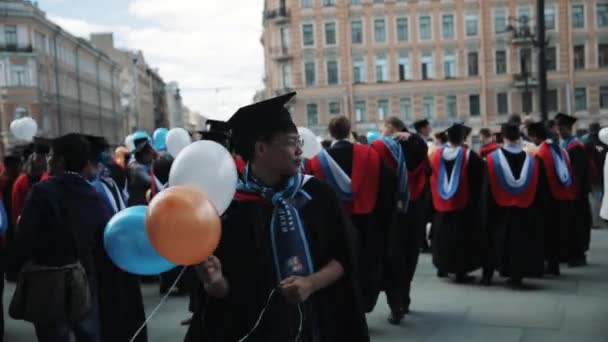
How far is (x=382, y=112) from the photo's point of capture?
164 feet

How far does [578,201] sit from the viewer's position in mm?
9383

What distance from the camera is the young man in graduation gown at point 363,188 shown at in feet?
20.3

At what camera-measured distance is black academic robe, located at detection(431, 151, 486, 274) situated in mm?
8164

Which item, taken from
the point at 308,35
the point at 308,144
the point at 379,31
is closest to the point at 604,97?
the point at 379,31

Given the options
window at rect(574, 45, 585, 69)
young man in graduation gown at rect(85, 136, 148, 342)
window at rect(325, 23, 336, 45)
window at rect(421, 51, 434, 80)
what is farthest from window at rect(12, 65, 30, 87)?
young man in graduation gown at rect(85, 136, 148, 342)

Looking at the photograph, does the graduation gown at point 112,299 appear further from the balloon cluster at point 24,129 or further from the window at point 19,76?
the window at point 19,76

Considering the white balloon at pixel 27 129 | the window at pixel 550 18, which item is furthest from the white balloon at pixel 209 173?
the window at pixel 550 18

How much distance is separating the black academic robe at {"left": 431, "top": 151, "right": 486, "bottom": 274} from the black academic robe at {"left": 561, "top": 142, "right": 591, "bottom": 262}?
1.61 meters

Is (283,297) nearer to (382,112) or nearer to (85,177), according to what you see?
(85,177)

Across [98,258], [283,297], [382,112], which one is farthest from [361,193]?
[382,112]

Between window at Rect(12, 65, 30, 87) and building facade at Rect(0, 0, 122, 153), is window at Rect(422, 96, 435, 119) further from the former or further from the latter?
window at Rect(12, 65, 30, 87)

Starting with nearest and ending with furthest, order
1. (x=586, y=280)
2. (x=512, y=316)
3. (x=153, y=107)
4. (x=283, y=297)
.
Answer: (x=283, y=297)
(x=512, y=316)
(x=586, y=280)
(x=153, y=107)

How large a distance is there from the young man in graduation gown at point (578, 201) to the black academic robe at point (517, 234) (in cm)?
139

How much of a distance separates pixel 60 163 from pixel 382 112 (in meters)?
46.1
